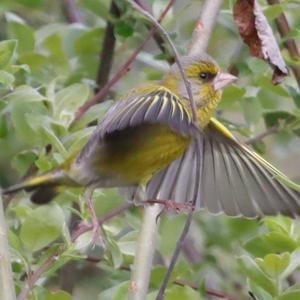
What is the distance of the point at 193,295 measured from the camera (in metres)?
2.57

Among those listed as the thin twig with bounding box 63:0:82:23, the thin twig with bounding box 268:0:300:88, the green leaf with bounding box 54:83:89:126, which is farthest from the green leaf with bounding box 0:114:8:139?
the thin twig with bounding box 63:0:82:23

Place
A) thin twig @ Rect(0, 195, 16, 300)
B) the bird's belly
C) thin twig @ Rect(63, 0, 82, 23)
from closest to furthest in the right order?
thin twig @ Rect(0, 195, 16, 300)
the bird's belly
thin twig @ Rect(63, 0, 82, 23)

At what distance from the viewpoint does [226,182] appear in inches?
124

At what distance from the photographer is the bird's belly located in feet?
9.07

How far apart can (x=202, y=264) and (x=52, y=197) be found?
2.67 ft

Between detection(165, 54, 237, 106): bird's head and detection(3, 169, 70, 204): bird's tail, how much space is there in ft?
1.43

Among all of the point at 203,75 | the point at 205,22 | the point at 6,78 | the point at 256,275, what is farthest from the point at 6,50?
the point at 256,275

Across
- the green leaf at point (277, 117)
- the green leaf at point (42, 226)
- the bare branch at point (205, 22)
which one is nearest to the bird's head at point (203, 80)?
the bare branch at point (205, 22)

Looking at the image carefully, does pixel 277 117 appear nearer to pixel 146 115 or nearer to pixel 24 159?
pixel 24 159

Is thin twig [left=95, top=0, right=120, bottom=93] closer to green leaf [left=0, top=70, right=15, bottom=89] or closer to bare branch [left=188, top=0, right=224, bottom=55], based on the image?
bare branch [left=188, top=0, right=224, bottom=55]

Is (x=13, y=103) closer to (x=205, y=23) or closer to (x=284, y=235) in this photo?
(x=205, y=23)

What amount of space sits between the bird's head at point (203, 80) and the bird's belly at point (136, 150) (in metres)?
0.21

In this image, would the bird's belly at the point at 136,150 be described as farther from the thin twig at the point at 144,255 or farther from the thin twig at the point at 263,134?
the thin twig at the point at 263,134

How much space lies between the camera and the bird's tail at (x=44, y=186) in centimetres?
265
